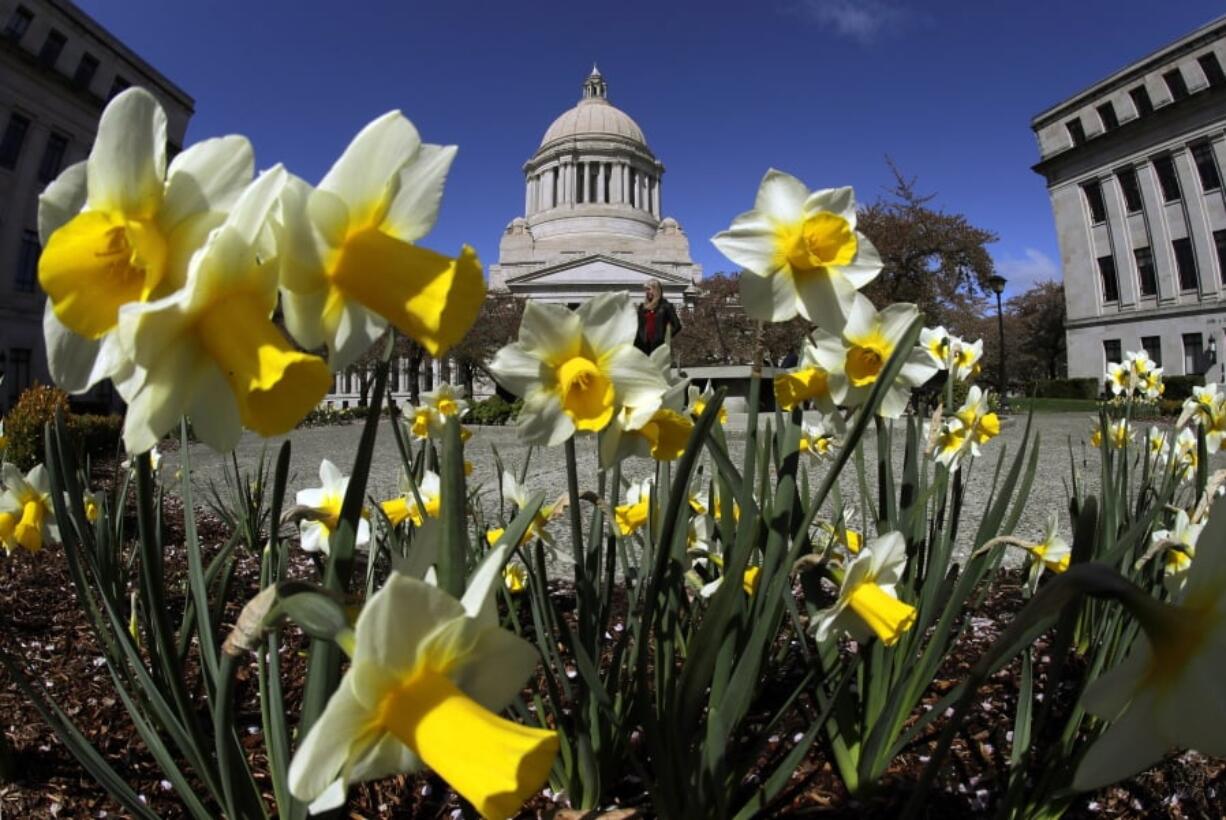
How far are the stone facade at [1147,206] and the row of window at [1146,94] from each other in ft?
0.12

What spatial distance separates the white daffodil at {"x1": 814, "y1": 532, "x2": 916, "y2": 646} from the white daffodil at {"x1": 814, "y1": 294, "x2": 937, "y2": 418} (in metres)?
0.20

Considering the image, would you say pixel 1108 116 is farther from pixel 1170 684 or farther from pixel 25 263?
pixel 25 263

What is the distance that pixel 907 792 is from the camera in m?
1.13

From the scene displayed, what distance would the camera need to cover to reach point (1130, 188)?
26547 millimetres

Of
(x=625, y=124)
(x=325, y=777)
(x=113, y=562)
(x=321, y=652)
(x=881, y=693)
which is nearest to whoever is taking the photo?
(x=325, y=777)

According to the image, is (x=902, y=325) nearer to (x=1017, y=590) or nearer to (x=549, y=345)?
(x=549, y=345)

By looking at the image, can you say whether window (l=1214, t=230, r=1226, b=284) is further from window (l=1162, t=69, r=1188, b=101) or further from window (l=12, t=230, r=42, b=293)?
window (l=12, t=230, r=42, b=293)

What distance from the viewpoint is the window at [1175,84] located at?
2458 cm

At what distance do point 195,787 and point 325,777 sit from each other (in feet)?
3.40

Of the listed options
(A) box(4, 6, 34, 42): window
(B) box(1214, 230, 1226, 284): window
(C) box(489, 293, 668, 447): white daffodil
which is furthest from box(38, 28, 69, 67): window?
(B) box(1214, 230, 1226, 284): window

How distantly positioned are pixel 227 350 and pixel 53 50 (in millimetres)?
30140

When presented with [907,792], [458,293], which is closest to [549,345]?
[458,293]

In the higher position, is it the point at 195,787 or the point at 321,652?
the point at 321,652

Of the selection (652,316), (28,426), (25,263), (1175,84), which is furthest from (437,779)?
(1175,84)
